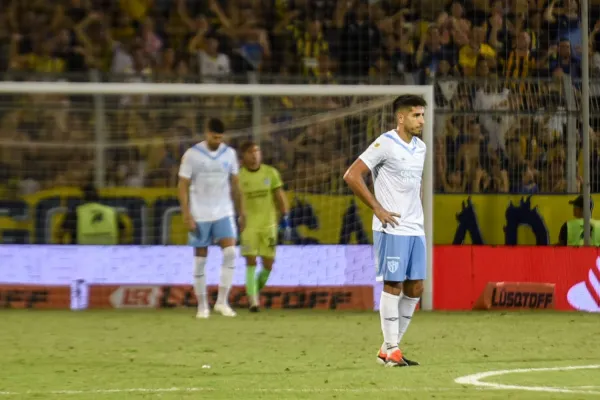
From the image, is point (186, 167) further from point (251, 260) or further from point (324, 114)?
point (324, 114)

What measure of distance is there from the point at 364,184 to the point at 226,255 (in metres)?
5.87

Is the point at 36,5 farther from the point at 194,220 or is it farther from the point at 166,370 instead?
the point at 166,370

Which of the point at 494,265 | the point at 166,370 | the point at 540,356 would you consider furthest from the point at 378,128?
the point at 166,370

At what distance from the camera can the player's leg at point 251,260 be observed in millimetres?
15422

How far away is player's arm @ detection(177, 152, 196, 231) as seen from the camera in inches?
563

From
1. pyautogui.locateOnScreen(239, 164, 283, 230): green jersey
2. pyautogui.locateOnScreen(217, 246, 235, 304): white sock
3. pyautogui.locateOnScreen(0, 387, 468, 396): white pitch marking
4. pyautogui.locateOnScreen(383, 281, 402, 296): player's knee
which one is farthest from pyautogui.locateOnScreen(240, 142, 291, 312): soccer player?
pyautogui.locateOnScreen(0, 387, 468, 396): white pitch marking

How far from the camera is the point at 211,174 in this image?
1451 centimetres

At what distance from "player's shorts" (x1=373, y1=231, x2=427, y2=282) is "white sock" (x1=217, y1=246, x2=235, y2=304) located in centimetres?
546

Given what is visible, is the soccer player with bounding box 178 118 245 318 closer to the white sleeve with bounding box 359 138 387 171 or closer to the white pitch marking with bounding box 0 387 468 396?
the white sleeve with bounding box 359 138 387 171

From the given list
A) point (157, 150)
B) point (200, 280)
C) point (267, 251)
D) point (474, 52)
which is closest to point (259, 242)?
point (267, 251)

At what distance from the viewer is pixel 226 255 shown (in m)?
14.7

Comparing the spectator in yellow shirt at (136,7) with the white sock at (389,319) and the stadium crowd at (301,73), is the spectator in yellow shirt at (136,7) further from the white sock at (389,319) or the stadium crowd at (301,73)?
the white sock at (389,319)

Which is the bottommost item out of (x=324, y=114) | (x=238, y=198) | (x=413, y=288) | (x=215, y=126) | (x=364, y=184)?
(x=413, y=288)

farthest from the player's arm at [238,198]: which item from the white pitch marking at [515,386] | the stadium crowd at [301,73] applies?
the white pitch marking at [515,386]
